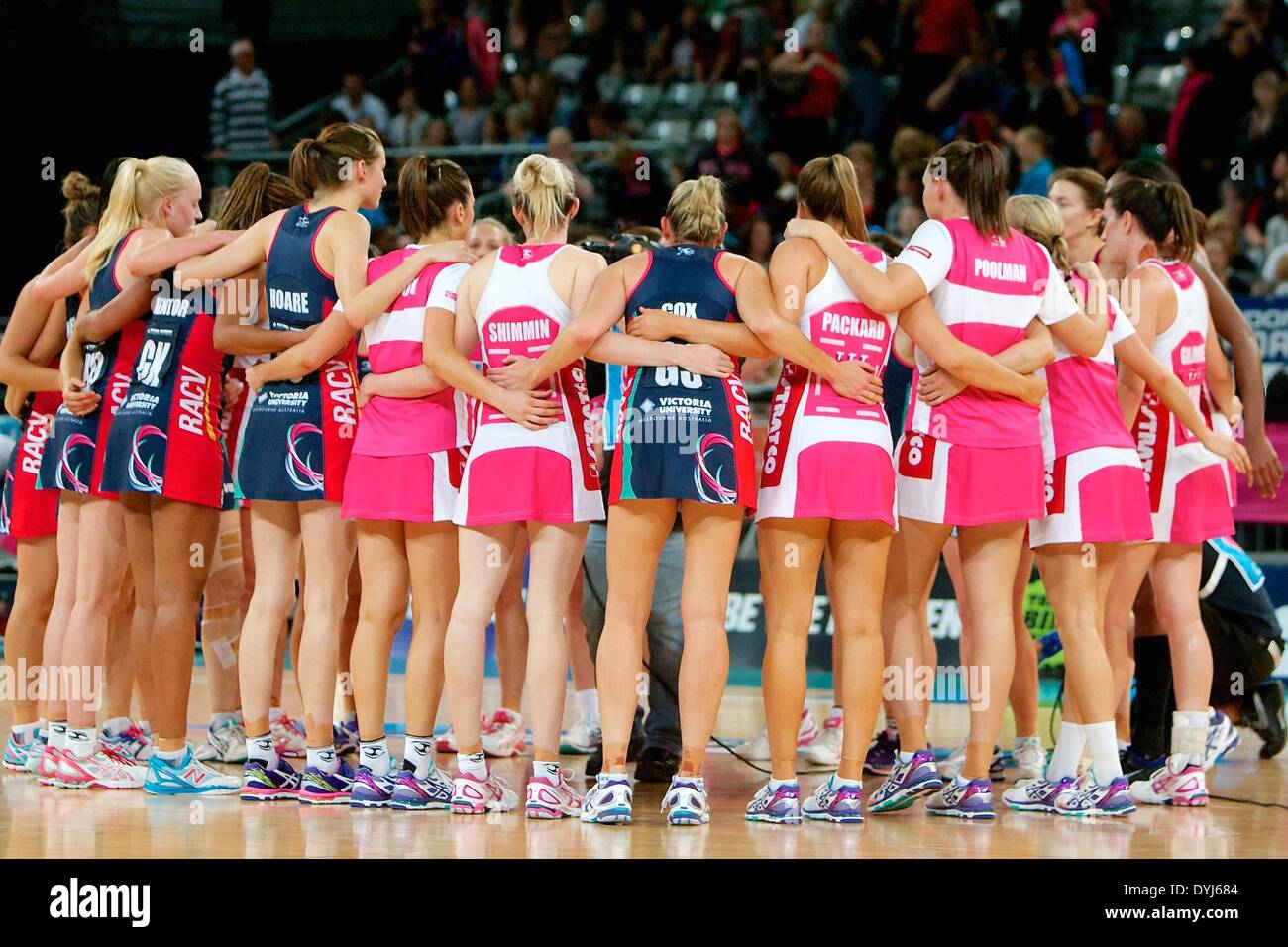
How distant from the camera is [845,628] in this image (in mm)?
5461

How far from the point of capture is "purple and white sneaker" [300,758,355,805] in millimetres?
5715

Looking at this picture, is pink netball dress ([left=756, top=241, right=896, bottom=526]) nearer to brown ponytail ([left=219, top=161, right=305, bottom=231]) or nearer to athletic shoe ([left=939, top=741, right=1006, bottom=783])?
athletic shoe ([left=939, top=741, right=1006, bottom=783])

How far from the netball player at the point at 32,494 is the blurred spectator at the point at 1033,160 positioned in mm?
7026

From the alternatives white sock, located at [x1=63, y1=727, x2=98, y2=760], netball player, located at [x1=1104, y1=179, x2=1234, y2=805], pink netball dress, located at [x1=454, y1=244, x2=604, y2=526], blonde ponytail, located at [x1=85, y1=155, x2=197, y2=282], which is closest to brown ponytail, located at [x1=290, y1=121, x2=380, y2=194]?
blonde ponytail, located at [x1=85, y1=155, x2=197, y2=282]

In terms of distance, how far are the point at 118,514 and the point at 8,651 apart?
1.12 m

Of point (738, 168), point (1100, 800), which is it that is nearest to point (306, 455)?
point (1100, 800)

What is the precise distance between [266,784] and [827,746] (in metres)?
2.54

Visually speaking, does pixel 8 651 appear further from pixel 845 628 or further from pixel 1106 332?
pixel 1106 332

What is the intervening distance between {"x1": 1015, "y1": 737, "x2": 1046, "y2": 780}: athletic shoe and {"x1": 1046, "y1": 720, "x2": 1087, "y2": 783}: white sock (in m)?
0.57

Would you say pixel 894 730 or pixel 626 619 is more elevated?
pixel 626 619

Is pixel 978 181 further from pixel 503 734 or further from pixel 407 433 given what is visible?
pixel 503 734

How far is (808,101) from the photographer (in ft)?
43.6
